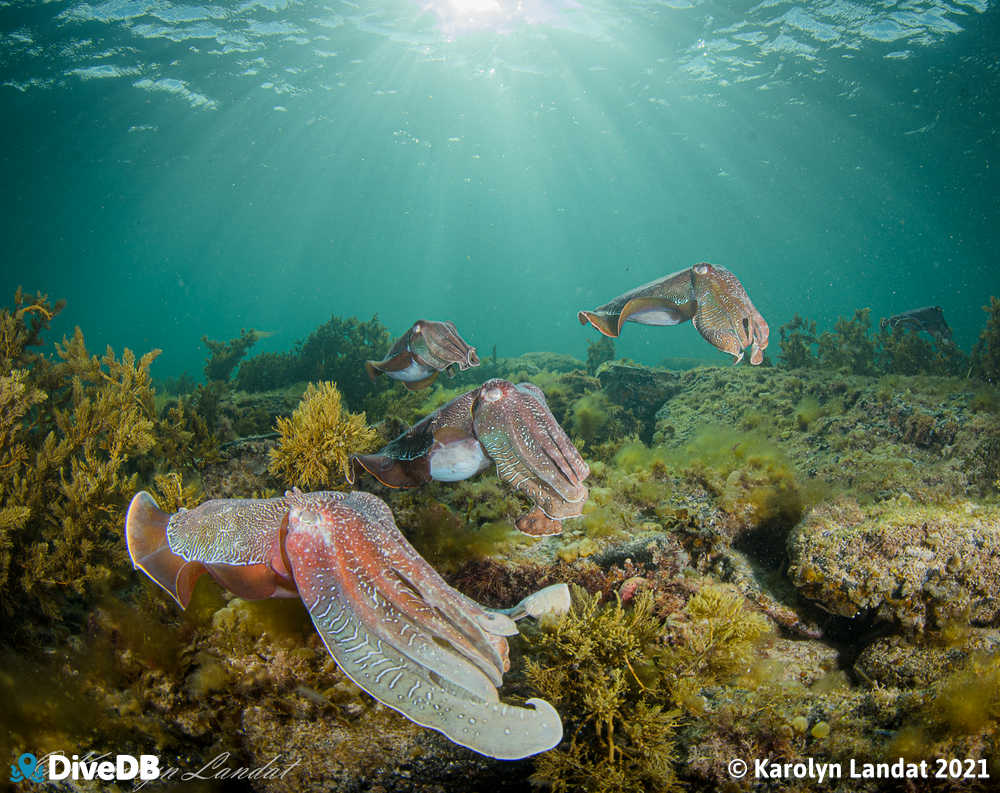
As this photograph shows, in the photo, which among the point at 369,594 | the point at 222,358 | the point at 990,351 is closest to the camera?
the point at 369,594

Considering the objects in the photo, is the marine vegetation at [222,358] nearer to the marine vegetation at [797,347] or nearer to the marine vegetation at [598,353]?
the marine vegetation at [598,353]

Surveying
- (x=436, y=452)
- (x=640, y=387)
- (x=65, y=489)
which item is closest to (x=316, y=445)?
(x=436, y=452)

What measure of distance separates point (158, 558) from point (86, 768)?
5.15 ft

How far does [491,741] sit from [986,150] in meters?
51.6

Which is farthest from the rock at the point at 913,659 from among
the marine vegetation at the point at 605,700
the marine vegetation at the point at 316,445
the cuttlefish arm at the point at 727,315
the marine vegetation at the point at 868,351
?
the marine vegetation at the point at 868,351

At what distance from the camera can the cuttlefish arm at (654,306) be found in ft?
13.1

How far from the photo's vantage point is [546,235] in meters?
113

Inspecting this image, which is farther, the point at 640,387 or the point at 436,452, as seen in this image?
the point at 640,387

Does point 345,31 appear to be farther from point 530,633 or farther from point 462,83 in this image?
point 530,633

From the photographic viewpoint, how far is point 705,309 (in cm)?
390

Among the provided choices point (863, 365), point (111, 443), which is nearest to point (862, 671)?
point (111, 443)

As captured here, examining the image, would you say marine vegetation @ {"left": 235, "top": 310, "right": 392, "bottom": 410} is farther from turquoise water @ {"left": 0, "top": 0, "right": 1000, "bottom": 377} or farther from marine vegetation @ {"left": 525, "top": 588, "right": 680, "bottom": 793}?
turquoise water @ {"left": 0, "top": 0, "right": 1000, "bottom": 377}

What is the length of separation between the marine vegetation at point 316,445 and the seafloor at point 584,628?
0.16 metres

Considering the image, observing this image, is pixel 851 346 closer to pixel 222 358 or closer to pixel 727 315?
pixel 727 315
